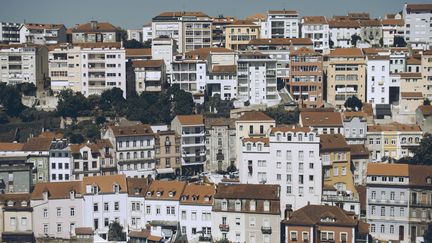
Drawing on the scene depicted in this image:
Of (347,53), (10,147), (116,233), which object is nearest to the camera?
(116,233)

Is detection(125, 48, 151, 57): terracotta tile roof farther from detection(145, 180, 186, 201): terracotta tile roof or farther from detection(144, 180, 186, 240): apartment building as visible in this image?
detection(144, 180, 186, 240): apartment building

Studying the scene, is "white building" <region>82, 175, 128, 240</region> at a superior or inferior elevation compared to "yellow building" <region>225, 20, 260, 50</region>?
inferior

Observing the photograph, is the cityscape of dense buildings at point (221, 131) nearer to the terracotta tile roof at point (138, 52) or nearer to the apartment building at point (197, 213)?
the apartment building at point (197, 213)

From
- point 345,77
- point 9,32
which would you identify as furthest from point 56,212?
point 9,32

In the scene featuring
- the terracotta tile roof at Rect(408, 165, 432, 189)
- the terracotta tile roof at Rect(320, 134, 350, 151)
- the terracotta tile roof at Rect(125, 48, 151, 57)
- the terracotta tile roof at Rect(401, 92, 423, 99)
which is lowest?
the terracotta tile roof at Rect(408, 165, 432, 189)

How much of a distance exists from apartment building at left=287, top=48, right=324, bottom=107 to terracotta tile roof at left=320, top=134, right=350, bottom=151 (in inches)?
583

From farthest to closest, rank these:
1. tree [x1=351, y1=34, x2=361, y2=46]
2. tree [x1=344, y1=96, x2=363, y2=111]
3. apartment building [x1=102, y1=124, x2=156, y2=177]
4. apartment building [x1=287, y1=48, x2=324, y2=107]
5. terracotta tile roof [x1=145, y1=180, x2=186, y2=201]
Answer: tree [x1=351, y1=34, x2=361, y2=46] < apartment building [x1=287, y1=48, x2=324, y2=107] < tree [x1=344, y1=96, x2=363, y2=111] < apartment building [x1=102, y1=124, x2=156, y2=177] < terracotta tile roof [x1=145, y1=180, x2=186, y2=201]

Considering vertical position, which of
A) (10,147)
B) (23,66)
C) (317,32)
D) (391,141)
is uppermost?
(317,32)

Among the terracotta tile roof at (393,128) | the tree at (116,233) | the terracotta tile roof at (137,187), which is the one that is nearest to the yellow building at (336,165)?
the terracotta tile roof at (393,128)

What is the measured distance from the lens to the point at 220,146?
46.8 metres

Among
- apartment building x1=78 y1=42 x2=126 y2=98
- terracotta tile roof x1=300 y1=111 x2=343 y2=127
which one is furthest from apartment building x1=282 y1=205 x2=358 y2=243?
apartment building x1=78 y1=42 x2=126 y2=98

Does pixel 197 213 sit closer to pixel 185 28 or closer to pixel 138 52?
pixel 138 52

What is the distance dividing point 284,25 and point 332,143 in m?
26.7

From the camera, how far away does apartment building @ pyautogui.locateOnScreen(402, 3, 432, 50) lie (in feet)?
214
